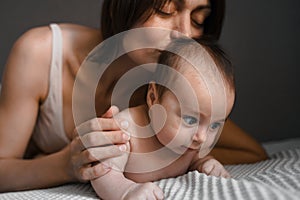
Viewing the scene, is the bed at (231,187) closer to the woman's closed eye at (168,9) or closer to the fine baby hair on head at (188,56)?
the fine baby hair on head at (188,56)

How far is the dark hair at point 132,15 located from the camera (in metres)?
1.02

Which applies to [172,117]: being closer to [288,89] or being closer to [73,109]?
[73,109]

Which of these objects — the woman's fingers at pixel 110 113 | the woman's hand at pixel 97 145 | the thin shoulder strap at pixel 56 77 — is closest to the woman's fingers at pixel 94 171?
the woman's hand at pixel 97 145

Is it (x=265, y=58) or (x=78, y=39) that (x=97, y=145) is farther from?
(x=265, y=58)

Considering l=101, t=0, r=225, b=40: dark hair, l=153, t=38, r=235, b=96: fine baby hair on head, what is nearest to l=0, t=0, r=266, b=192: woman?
l=101, t=0, r=225, b=40: dark hair

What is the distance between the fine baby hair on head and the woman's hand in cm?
12

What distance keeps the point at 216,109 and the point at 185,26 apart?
0.80 ft

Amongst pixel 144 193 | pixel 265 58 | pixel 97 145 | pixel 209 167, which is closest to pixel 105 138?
pixel 97 145

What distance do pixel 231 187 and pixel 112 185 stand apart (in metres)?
0.21

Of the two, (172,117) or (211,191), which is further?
(172,117)

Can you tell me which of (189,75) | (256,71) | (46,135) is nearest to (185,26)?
(189,75)

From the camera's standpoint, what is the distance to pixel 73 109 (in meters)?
1.14

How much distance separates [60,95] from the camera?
1.12 metres

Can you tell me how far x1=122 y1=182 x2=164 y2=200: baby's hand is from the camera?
73 centimetres
